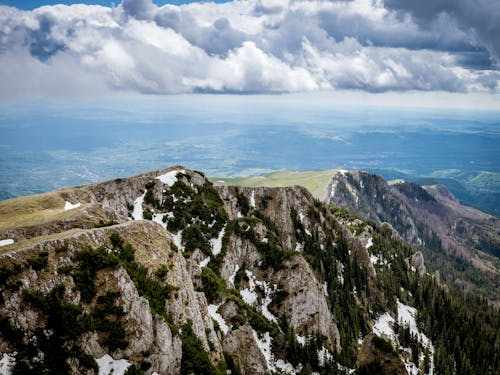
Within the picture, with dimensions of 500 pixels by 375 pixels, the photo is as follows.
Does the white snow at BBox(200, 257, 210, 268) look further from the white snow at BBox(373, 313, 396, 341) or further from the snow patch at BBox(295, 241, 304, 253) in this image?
the white snow at BBox(373, 313, 396, 341)

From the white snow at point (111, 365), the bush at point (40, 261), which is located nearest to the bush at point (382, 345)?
the white snow at point (111, 365)

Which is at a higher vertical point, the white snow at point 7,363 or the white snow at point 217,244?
the white snow at point 7,363

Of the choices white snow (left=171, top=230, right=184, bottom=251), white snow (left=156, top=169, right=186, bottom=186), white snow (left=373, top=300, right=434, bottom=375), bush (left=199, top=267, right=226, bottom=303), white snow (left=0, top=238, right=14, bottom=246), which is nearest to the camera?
white snow (left=0, top=238, right=14, bottom=246)

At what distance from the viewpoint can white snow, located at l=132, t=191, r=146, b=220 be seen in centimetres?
8594

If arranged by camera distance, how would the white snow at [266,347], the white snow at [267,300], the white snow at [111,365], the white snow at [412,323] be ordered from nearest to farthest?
the white snow at [111,365], the white snow at [266,347], the white snow at [267,300], the white snow at [412,323]

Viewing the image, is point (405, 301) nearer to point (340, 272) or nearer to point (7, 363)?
point (340, 272)

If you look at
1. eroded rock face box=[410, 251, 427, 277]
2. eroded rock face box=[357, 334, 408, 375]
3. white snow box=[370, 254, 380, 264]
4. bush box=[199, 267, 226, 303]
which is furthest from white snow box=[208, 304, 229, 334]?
eroded rock face box=[410, 251, 427, 277]

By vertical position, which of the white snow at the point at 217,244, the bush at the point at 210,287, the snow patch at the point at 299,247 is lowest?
the snow patch at the point at 299,247

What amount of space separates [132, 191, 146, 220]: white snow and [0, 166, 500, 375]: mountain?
16.4 inches

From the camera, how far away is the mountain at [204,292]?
3559cm

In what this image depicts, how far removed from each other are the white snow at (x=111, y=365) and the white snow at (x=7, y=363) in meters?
7.68

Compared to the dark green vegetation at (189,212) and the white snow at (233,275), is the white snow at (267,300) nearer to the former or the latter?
the white snow at (233,275)

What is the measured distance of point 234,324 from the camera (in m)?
66.2

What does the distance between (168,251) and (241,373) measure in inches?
923
